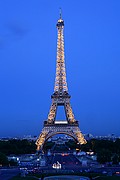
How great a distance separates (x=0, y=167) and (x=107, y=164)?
12.1 meters

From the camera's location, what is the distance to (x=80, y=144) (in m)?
67.4

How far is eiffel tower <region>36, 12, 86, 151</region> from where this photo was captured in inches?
2616

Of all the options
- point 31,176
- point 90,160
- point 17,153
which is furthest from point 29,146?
point 31,176

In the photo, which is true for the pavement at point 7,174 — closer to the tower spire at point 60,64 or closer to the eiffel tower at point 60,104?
the eiffel tower at point 60,104

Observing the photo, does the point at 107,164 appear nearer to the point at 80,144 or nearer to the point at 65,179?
the point at 65,179

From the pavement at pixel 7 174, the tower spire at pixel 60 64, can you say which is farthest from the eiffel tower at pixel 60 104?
the pavement at pixel 7 174

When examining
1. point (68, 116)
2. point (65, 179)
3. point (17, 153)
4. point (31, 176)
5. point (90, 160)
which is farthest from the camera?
point (68, 116)

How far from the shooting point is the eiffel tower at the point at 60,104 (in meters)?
66.4

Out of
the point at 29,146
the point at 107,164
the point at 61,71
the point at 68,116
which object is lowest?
the point at 107,164

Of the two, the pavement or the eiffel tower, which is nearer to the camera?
the pavement

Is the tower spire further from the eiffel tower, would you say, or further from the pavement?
the pavement

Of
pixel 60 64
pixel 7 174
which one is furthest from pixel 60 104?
pixel 7 174

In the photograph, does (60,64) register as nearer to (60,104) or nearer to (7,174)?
(60,104)

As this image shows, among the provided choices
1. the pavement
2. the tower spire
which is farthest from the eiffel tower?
the pavement
